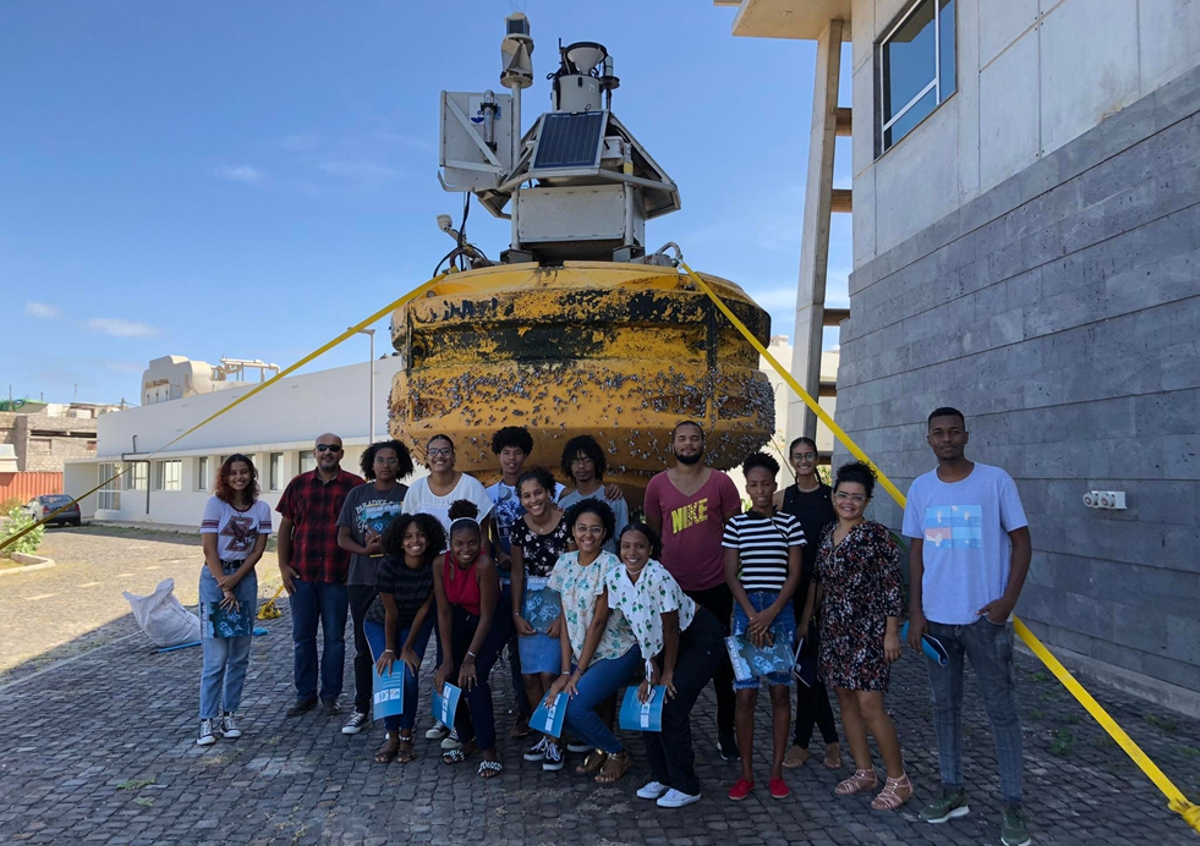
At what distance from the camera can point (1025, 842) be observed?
3.17 m

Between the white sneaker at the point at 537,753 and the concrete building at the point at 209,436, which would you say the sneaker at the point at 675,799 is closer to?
the white sneaker at the point at 537,753

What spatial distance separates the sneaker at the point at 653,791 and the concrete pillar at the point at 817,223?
7754 mm

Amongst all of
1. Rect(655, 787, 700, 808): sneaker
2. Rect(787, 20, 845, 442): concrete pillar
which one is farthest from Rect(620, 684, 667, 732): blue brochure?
Rect(787, 20, 845, 442): concrete pillar

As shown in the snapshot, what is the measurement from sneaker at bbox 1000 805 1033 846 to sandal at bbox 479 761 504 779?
2.11 m

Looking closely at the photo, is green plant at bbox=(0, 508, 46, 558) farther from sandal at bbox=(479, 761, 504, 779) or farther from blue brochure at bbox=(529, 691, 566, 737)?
blue brochure at bbox=(529, 691, 566, 737)

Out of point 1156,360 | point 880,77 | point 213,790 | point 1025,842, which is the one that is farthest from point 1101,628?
point 880,77

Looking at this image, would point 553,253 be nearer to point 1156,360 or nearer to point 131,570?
point 1156,360

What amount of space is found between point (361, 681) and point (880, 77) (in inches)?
302

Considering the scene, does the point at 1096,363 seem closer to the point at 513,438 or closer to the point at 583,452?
the point at 583,452

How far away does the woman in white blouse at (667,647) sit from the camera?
11.8 ft

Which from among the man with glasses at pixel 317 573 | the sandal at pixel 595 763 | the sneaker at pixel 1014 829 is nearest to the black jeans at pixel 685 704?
the sandal at pixel 595 763

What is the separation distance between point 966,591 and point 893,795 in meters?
0.92

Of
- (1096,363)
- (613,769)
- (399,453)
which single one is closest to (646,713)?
(613,769)

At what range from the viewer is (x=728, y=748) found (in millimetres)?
4094
